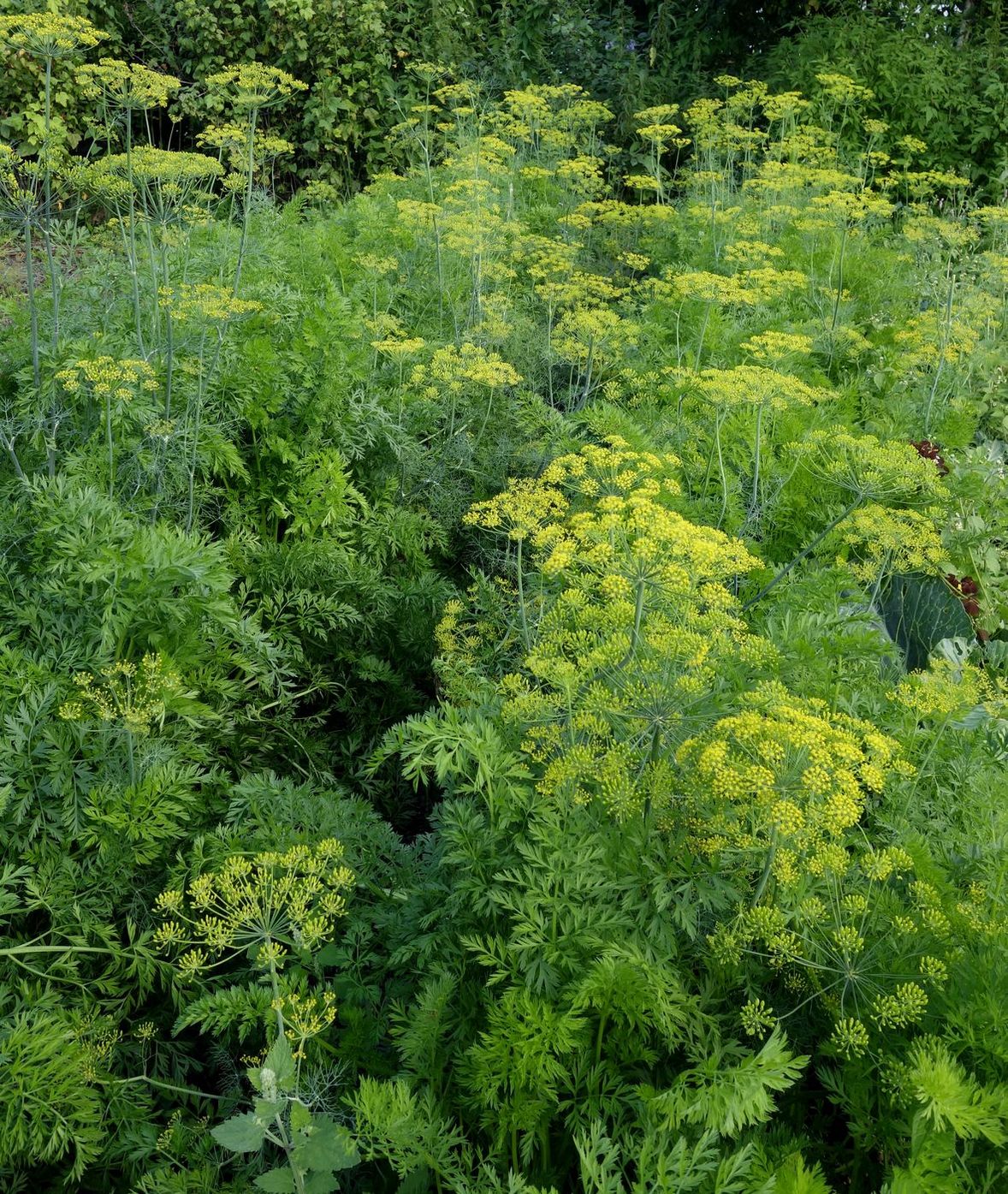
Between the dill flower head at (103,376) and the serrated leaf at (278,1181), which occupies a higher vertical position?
the dill flower head at (103,376)

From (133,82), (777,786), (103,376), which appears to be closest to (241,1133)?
(777,786)

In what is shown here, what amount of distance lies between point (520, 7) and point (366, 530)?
9.07 meters

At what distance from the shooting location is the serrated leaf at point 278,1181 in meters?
1.70

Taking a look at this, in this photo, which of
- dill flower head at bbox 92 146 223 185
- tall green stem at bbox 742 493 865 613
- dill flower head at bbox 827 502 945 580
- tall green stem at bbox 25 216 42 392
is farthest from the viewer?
dill flower head at bbox 92 146 223 185

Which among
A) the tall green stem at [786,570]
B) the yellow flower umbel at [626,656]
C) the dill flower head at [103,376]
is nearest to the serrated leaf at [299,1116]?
the yellow flower umbel at [626,656]

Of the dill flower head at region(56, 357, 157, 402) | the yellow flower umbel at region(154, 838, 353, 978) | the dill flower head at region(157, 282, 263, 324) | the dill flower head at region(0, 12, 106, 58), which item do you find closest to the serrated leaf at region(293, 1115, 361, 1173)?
the yellow flower umbel at region(154, 838, 353, 978)

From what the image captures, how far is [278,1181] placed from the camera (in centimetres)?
171

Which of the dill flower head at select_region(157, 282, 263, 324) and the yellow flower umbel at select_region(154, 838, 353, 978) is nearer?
the yellow flower umbel at select_region(154, 838, 353, 978)

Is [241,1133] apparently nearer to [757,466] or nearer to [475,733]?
[475,733]

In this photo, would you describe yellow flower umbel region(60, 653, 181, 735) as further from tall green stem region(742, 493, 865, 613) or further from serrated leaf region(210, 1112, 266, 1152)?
tall green stem region(742, 493, 865, 613)

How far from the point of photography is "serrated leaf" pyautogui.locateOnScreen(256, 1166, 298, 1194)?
1.70 m

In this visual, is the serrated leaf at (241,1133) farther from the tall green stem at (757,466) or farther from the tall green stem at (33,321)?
A: the tall green stem at (757,466)

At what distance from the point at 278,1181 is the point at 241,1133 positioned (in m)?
0.14

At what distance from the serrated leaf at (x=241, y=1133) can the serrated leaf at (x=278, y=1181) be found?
83 millimetres
